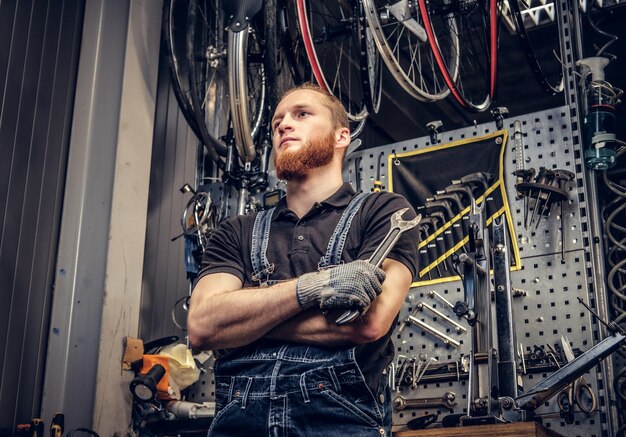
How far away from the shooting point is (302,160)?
2.40 metres

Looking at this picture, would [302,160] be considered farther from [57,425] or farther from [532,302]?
[57,425]

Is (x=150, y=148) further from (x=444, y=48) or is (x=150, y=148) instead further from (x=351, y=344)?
(x=351, y=344)

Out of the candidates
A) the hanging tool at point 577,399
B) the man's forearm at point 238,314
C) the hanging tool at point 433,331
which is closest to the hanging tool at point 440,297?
the hanging tool at point 433,331

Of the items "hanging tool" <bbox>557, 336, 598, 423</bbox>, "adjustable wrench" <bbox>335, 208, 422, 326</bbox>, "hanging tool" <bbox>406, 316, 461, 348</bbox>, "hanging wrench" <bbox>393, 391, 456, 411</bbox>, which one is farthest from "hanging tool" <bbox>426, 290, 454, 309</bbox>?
"adjustable wrench" <bbox>335, 208, 422, 326</bbox>

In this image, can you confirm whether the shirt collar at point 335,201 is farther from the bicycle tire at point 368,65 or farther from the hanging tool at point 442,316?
the bicycle tire at point 368,65

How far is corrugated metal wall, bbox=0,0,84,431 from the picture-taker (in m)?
3.52

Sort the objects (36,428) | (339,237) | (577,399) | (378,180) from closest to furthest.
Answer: (339,237) → (577,399) → (36,428) → (378,180)

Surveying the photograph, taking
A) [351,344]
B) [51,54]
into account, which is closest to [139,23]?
[51,54]

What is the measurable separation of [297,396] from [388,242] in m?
0.44

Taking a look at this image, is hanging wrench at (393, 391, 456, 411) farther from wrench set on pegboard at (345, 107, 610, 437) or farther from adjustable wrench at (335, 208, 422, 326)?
adjustable wrench at (335, 208, 422, 326)

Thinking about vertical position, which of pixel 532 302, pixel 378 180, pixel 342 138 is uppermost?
pixel 378 180

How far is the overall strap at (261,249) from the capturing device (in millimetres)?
2145

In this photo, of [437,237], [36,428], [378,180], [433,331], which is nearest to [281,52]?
[378,180]

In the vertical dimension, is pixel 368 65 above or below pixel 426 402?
above
